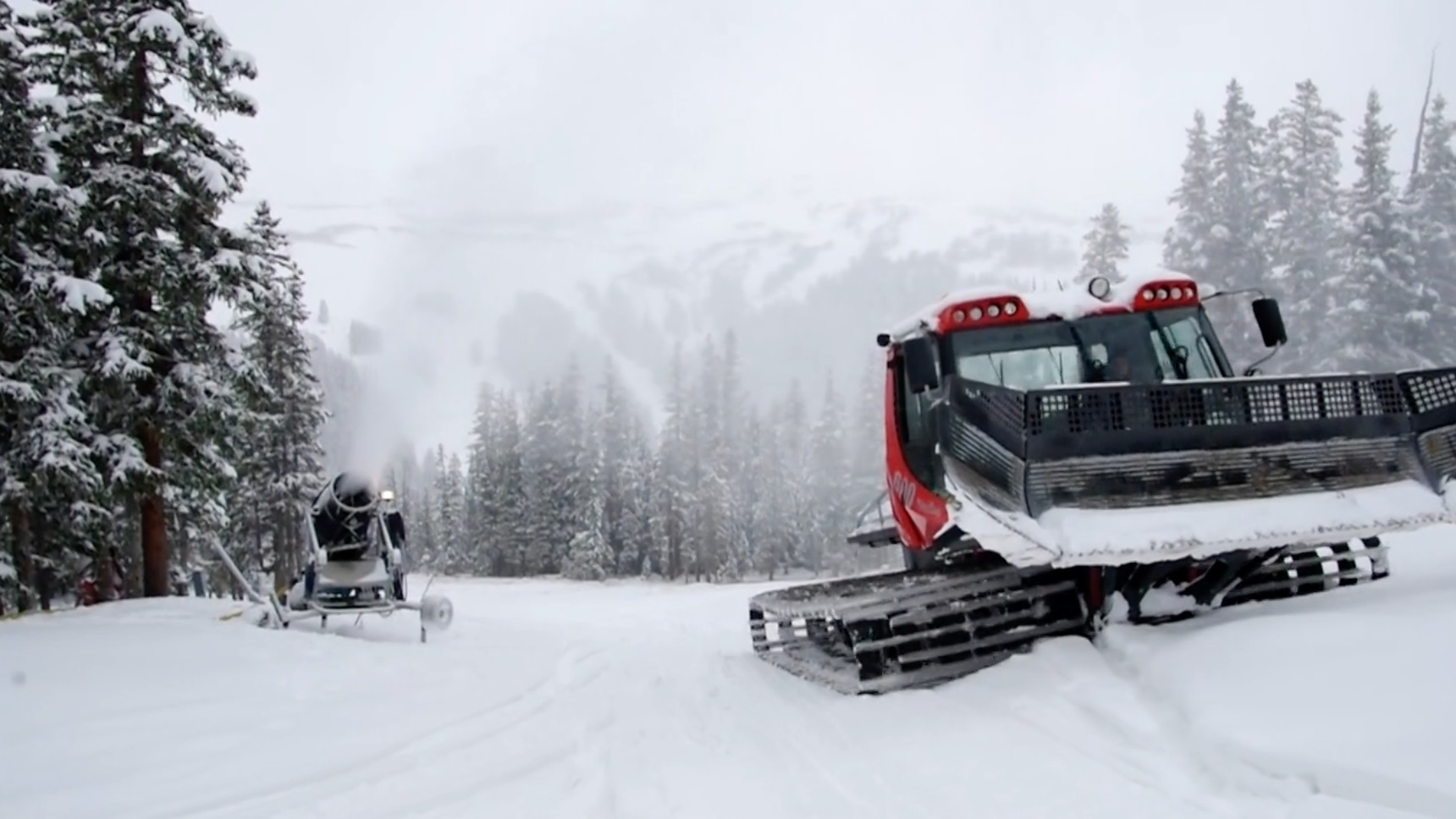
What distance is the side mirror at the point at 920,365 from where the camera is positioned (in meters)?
7.20

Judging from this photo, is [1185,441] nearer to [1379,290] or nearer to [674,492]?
[1379,290]

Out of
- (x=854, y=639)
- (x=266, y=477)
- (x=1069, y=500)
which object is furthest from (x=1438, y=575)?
(x=266, y=477)

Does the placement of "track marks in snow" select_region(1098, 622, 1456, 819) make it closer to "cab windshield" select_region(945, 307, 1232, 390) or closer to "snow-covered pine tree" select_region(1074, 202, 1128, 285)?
"cab windshield" select_region(945, 307, 1232, 390)

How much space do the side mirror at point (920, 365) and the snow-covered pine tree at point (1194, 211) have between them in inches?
1089

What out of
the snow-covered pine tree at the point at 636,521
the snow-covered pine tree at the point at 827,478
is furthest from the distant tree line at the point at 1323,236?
the snow-covered pine tree at the point at 636,521

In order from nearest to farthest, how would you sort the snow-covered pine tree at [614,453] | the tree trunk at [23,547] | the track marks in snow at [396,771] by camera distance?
1. the track marks in snow at [396,771]
2. the tree trunk at [23,547]
3. the snow-covered pine tree at [614,453]

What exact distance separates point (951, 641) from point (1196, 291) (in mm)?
3771

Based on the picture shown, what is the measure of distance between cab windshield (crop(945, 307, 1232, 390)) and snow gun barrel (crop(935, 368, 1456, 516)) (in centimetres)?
140

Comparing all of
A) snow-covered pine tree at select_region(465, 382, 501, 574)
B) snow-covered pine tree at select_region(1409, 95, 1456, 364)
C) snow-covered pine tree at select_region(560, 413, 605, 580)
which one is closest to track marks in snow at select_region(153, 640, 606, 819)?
snow-covered pine tree at select_region(1409, 95, 1456, 364)

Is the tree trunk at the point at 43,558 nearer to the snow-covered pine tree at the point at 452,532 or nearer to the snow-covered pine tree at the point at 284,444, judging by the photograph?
the snow-covered pine tree at the point at 284,444

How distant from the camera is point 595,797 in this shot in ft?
16.2

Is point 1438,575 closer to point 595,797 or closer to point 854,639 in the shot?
point 854,639

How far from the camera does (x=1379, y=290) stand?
28438 millimetres

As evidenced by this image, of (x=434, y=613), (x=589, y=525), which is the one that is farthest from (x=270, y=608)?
(x=589, y=525)
